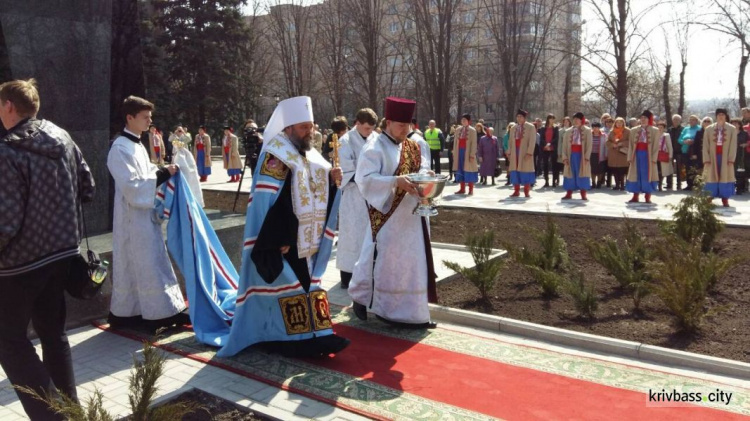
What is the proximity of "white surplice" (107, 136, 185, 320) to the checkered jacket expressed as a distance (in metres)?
1.72

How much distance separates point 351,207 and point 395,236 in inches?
63.8

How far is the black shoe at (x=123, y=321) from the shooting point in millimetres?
6145

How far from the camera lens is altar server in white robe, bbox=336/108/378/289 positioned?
757 centimetres

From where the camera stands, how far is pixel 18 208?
147 inches

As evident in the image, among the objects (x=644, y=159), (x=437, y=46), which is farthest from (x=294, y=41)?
(x=644, y=159)

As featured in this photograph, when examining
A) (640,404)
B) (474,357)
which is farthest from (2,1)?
(640,404)

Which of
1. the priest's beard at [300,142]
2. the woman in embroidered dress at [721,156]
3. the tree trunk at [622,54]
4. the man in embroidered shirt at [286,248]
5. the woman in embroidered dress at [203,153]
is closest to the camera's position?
the man in embroidered shirt at [286,248]

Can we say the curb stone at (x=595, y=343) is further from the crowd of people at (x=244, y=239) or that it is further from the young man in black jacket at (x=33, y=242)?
the young man in black jacket at (x=33, y=242)

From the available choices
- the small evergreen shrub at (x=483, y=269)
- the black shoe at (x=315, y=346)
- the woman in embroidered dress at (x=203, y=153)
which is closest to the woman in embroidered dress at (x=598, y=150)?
the small evergreen shrub at (x=483, y=269)

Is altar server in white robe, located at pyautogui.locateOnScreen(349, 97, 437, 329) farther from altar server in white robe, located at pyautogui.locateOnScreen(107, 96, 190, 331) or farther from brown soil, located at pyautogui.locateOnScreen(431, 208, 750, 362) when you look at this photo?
altar server in white robe, located at pyautogui.locateOnScreen(107, 96, 190, 331)

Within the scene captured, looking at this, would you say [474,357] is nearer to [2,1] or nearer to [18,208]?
[18,208]

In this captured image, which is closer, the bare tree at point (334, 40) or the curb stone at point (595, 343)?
the curb stone at point (595, 343)

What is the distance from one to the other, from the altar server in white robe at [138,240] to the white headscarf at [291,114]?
48.0 inches

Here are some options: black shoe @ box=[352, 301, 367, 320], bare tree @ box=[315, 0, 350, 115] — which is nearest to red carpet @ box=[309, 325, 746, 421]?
black shoe @ box=[352, 301, 367, 320]
